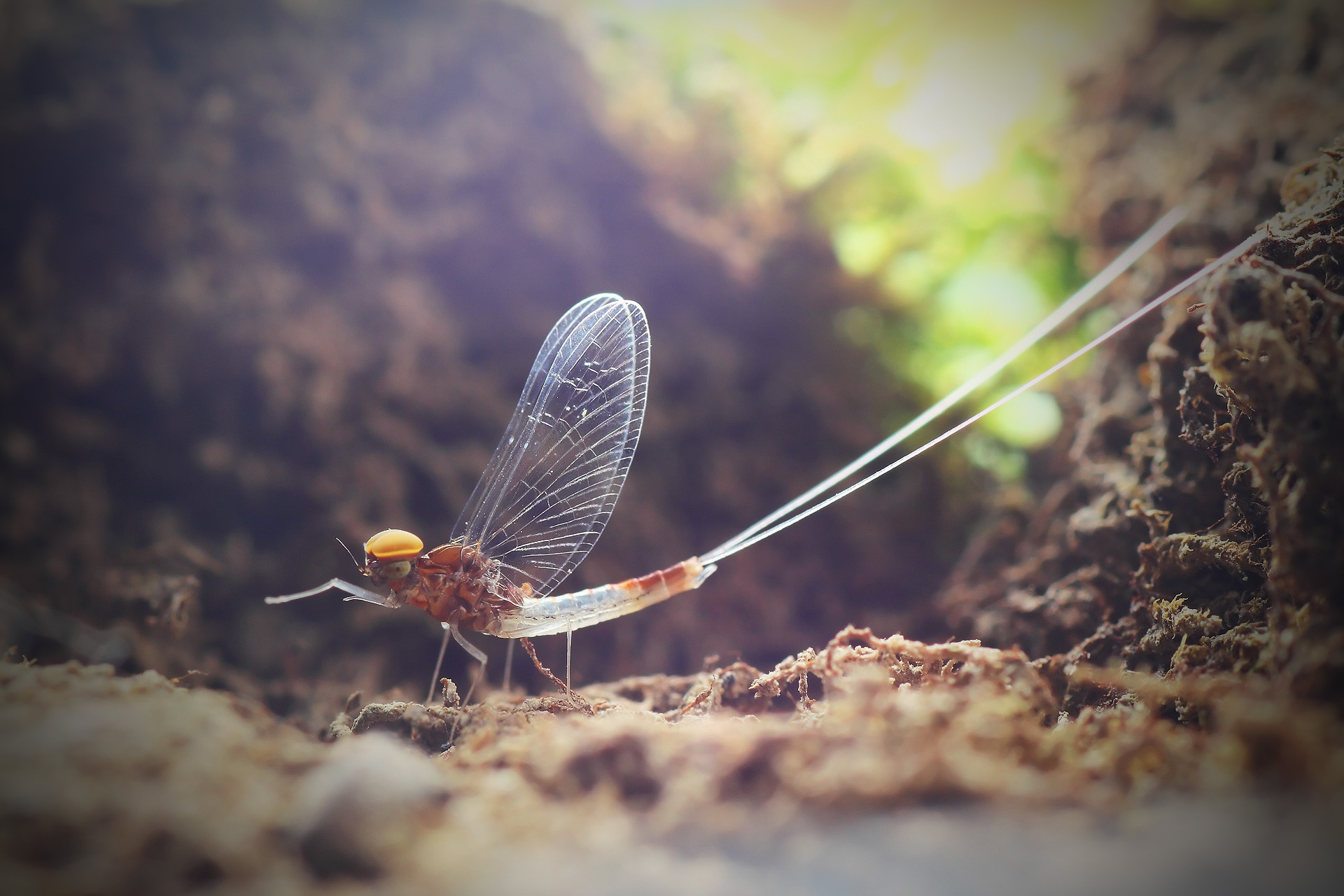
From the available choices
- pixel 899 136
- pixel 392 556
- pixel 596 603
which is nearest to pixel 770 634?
pixel 596 603

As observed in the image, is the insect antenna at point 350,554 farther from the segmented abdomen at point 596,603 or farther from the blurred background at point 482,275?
the segmented abdomen at point 596,603

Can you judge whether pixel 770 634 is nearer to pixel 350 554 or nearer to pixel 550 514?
pixel 550 514

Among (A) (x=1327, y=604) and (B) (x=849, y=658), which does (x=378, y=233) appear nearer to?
(B) (x=849, y=658)

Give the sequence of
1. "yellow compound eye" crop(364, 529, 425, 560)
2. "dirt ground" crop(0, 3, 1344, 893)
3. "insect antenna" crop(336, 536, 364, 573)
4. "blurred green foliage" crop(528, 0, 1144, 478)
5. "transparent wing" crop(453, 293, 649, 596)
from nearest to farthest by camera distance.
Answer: "dirt ground" crop(0, 3, 1344, 893) < "yellow compound eye" crop(364, 529, 425, 560) < "transparent wing" crop(453, 293, 649, 596) < "insect antenna" crop(336, 536, 364, 573) < "blurred green foliage" crop(528, 0, 1144, 478)

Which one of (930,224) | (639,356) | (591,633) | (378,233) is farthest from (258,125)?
(930,224)

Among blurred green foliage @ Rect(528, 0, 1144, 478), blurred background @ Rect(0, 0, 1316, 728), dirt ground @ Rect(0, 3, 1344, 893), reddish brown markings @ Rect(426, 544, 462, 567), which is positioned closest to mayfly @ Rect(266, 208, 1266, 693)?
reddish brown markings @ Rect(426, 544, 462, 567)

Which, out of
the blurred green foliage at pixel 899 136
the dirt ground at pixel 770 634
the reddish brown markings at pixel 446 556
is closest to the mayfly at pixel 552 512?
the reddish brown markings at pixel 446 556

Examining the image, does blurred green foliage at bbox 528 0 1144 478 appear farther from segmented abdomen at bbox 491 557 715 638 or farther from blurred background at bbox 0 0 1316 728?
segmented abdomen at bbox 491 557 715 638
